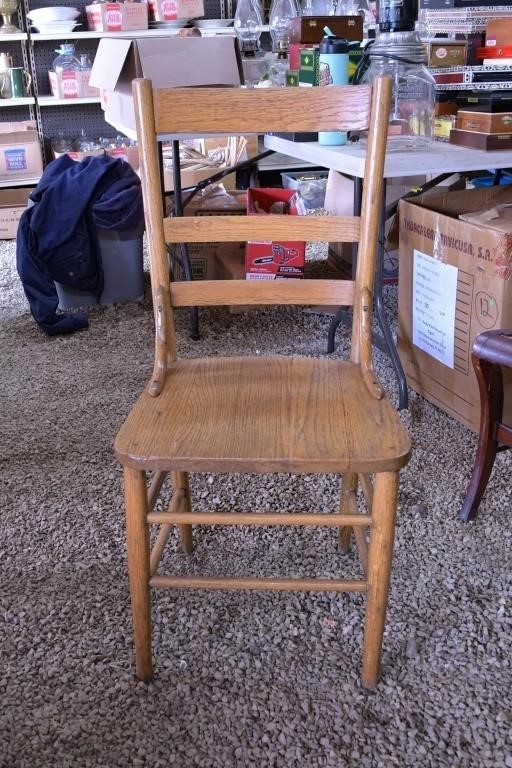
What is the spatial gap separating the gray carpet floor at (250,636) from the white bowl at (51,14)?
3001 mm

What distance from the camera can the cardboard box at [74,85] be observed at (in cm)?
425

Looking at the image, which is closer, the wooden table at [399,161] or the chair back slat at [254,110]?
the chair back slat at [254,110]

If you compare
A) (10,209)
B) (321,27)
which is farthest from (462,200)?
(10,209)

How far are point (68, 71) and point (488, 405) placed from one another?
356 cm

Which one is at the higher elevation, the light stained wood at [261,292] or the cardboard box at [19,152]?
the light stained wood at [261,292]

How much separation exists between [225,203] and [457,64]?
3.55 ft

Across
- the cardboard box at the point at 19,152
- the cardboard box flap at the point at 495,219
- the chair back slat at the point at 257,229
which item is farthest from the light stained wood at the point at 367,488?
the cardboard box at the point at 19,152

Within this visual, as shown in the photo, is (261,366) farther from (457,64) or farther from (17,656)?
(457,64)

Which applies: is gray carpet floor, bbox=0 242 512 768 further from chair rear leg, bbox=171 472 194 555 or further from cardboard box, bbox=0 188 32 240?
cardboard box, bbox=0 188 32 240

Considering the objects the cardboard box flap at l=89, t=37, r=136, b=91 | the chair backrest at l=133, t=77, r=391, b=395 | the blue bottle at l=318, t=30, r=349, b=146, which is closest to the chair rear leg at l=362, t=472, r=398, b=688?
the chair backrest at l=133, t=77, r=391, b=395

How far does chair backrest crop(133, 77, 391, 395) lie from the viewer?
1.20 metres

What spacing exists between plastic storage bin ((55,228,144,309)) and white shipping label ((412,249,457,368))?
1311 mm

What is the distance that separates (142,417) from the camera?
44.8 inches

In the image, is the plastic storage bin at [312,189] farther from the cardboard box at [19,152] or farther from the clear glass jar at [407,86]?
the clear glass jar at [407,86]
